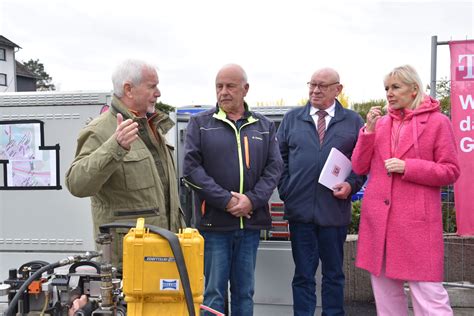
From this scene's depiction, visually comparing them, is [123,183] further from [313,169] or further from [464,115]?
[464,115]

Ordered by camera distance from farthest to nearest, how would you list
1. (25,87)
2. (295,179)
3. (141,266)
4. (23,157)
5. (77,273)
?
(25,87), (23,157), (295,179), (77,273), (141,266)

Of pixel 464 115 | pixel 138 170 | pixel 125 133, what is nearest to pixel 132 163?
pixel 138 170

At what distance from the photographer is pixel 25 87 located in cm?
4512

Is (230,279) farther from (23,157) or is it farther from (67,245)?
(23,157)

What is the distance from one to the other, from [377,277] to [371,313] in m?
1.90

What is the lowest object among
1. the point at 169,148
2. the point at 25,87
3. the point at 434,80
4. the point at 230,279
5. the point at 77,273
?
the point at 230,279

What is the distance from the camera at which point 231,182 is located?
3.09 m

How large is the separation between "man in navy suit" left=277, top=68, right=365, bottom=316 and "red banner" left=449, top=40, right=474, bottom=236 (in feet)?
3.86

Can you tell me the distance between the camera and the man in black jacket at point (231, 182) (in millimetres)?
3064

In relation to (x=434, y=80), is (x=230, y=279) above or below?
below

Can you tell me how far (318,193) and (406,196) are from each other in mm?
722

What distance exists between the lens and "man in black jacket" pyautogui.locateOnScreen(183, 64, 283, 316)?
306 cm

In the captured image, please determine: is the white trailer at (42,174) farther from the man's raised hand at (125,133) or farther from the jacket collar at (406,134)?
the jacket collar at (406,134)

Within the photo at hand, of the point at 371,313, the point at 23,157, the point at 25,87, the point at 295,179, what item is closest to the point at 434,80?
the point at 295,179
